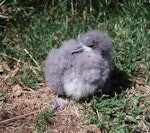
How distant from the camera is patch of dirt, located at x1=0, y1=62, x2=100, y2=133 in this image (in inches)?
144

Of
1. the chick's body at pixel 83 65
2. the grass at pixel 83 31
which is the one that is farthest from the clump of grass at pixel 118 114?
the chick's body at pixel 83 65

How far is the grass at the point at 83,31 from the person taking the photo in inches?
147

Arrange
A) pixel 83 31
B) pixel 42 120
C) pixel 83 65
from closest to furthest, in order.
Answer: pixel 83 65 < pixel 42 120 < pixel 83 31

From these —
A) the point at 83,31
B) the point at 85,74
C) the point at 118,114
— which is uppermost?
the point at 83,31

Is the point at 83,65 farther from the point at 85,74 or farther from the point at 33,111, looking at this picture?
the point at 33,111

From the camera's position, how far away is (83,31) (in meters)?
4.59

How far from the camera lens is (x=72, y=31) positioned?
4.62 m

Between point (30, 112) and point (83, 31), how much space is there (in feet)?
3.91

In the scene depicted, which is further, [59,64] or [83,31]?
[83,31]

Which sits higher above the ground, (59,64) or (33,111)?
(59,64)

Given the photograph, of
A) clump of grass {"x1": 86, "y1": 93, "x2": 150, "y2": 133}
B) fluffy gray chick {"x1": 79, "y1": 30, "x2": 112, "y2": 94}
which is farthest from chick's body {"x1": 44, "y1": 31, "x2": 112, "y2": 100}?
clump of grass {"x1": 86, "y1": 93, "x2": 150, "y2": 133}

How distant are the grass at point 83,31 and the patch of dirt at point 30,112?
0.07m

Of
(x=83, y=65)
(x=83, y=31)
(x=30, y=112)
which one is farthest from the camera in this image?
(x=83, y=31)

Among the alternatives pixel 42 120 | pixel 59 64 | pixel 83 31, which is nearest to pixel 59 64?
pixel 59 64
